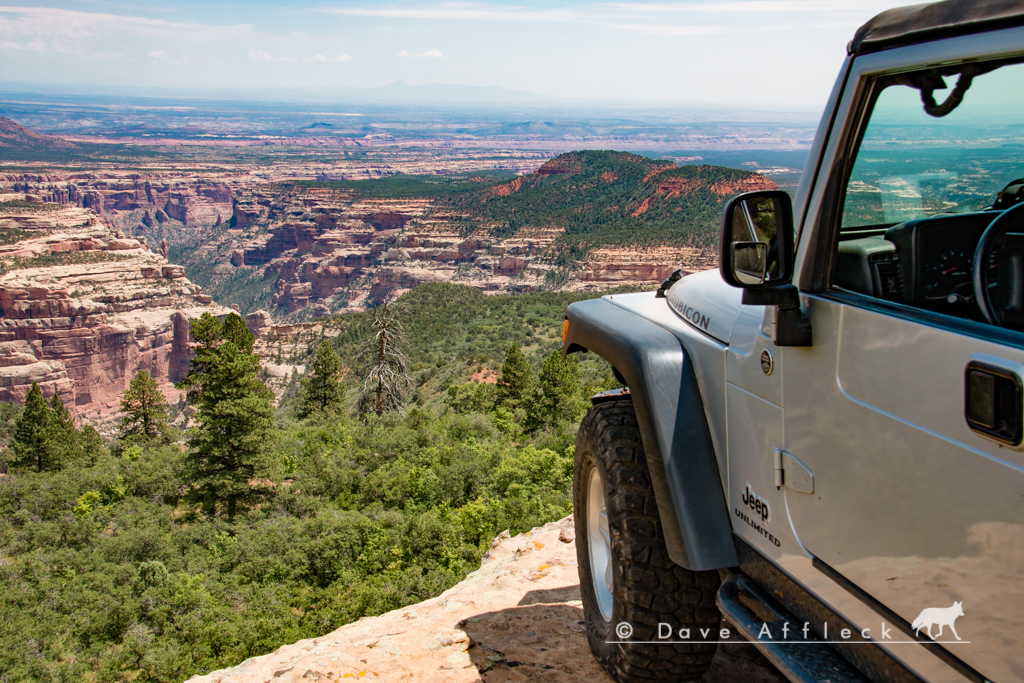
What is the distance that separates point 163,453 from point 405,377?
26.9ft

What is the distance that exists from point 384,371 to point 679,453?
70.8ft

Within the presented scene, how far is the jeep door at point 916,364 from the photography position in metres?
1.68

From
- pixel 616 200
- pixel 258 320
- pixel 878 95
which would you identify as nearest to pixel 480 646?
pixel 878 95

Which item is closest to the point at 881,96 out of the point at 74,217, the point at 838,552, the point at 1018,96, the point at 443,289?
the point at 1018,96

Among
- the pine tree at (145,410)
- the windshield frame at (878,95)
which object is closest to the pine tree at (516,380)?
the pine tree at (145,410)

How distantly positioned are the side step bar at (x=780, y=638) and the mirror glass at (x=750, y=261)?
1.24 meters

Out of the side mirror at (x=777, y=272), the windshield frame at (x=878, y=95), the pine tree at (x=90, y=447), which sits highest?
the windshield frame at (x=878, y=95)

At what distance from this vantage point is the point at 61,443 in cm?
2881

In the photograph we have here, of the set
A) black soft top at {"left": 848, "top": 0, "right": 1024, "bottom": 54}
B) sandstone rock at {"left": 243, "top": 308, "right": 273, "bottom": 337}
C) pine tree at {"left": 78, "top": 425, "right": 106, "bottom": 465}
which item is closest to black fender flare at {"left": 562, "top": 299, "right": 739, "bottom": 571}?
black soft top at {"left": 848, "top": 0, "right": 1024, "bottom": 54}

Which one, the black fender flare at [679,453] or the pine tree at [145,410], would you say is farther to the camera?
the pine tree at [145,410]

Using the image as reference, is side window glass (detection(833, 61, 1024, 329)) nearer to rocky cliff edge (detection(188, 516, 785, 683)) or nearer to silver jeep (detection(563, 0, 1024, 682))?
silver jeep (detection(563, 0, 1024, 682))
